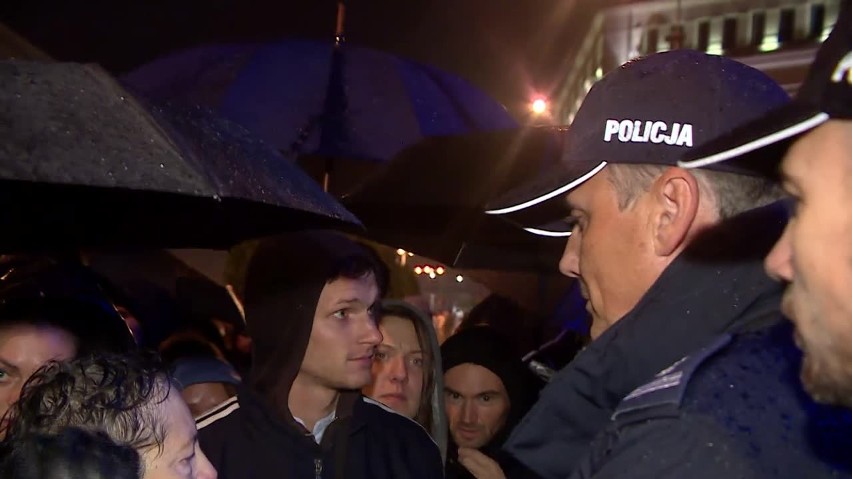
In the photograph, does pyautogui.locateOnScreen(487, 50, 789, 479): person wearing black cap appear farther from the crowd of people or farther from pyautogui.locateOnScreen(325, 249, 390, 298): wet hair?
pyautogui.locateOnScreen(325, 249, 390, 298): wet hair

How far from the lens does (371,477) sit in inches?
119

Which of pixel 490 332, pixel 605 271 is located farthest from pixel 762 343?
pixel 490 332

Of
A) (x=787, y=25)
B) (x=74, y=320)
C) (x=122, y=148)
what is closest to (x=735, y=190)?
(x=122, y=148)

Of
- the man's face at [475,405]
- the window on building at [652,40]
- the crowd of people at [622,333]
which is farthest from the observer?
the window on building at [652,40]

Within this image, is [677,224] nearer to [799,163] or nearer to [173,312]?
[799,163]

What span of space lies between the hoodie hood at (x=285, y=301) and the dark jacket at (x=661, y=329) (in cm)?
146

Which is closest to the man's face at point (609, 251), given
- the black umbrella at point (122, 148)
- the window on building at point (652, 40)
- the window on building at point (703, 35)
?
the black umbrella at point (122, 148)

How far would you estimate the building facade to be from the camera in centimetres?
2527

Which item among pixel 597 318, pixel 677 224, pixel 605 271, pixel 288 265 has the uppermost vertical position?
pixel 677 224

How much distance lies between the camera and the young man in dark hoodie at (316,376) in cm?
291

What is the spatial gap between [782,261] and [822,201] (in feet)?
0.54

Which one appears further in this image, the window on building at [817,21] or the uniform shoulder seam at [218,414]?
the window on building at [817,21]

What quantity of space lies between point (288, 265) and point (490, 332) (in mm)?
1604

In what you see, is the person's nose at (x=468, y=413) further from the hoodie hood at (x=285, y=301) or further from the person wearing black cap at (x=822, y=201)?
the person wearing black cap at (x=822, y=201)
